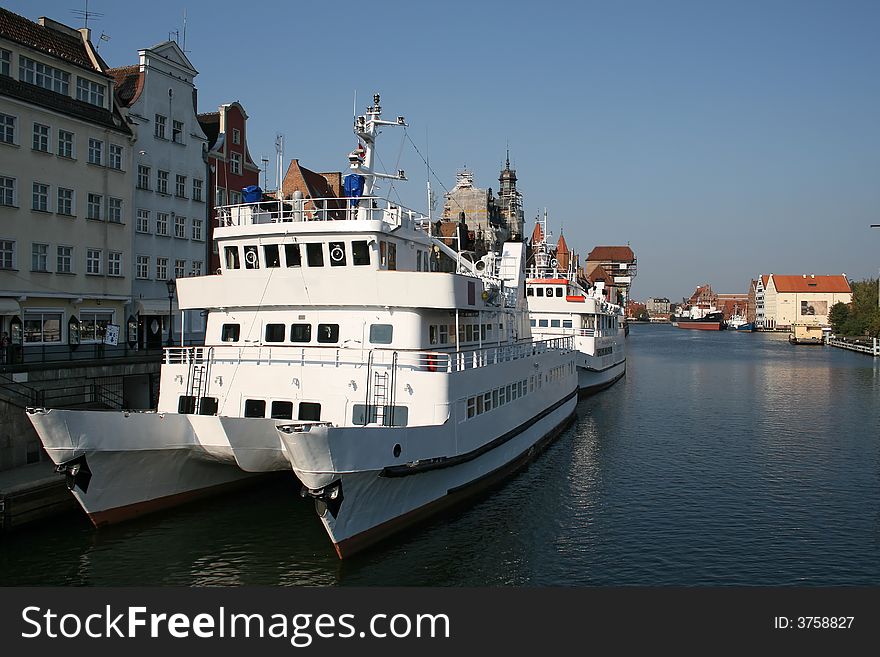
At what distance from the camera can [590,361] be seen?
4494 centimetres

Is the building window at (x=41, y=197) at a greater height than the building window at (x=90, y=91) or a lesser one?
lesser

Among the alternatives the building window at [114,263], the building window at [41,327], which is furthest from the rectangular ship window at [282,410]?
the building window at [114,263]

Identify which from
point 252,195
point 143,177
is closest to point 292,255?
point 252,195

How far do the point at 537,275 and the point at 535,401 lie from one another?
24.0m

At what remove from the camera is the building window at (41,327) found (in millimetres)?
27375

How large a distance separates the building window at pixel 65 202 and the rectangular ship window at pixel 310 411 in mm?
17313

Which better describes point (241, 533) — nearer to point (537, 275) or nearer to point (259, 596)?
point (259, 596)

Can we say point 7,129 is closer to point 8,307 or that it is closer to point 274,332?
point 8,307

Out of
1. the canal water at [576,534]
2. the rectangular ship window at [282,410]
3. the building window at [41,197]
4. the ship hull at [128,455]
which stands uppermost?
the building window at [41,197]

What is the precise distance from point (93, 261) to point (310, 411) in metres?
17.9

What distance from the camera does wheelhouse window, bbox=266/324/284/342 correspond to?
18.8 metres

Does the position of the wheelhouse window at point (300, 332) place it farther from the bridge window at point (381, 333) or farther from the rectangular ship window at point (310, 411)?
the rectangular ship window at point (310, 411)

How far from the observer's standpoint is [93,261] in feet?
99.6

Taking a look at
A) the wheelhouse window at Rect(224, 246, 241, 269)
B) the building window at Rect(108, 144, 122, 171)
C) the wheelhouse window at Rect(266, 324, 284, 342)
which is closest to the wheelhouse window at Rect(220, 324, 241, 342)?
the wheelhouse window at Rect(266, 324, 284, 342)
